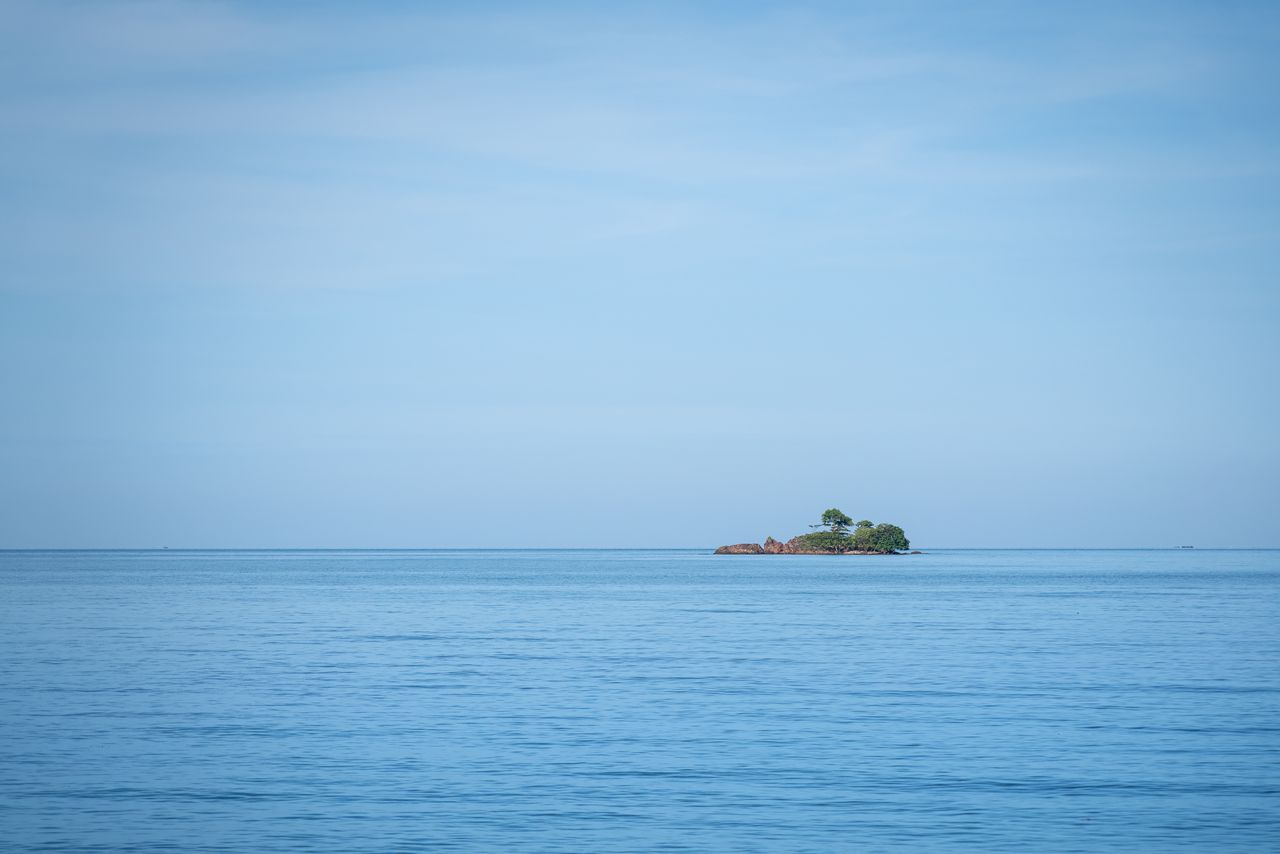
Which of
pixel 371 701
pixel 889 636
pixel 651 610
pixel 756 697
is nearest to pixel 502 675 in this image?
pixel 371 701

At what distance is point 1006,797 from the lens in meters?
23.6

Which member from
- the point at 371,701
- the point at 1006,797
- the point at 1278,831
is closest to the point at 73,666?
the point at 371,701

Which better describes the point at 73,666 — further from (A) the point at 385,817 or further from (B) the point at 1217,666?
(B) the point at 1217,666

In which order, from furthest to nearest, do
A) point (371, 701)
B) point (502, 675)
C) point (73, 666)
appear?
point (73, 666), point (502, 675), point (371, 701)

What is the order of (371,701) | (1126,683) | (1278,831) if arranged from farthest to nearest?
(1126,683) < (371,701) < (1278,831)

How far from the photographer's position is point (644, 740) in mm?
29656

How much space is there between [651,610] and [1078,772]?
204ft

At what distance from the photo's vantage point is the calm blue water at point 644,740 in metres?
21.6

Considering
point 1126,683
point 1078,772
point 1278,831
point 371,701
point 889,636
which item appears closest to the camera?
point 1278,831

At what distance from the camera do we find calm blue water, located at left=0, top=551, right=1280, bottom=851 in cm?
2161

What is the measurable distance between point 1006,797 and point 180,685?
28176 millimetres

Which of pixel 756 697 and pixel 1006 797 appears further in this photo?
pixel 756 697

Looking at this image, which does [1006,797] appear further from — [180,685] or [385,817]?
[180,685]

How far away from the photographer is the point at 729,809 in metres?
22.8
